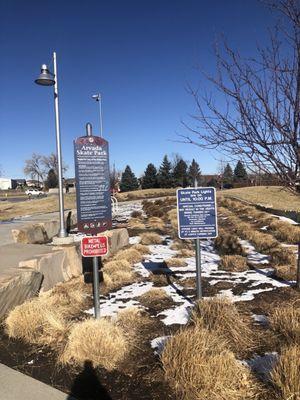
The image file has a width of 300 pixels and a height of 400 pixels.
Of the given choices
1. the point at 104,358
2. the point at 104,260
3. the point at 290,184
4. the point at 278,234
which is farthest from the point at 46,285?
the point at 278,234

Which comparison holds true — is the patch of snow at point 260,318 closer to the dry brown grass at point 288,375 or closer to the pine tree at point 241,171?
the dry brown grass at point 288,375

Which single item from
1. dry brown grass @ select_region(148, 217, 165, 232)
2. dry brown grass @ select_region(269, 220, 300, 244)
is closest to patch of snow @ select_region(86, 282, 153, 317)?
dry brown grass @ select_region(269, 220, 300, 244)

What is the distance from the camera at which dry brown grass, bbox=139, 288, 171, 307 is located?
6.37m

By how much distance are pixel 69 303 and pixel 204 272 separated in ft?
9.88

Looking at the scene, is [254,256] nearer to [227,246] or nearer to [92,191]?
[227,246]

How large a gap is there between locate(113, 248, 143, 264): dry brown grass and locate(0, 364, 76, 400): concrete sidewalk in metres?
5.62

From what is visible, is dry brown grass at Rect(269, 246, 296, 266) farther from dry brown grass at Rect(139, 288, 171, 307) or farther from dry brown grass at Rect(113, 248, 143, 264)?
dry brown grass at Rect(139, 288, 171, 307)

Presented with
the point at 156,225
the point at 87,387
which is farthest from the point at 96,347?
the point at 156,225

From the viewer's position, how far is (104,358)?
4.22 meters

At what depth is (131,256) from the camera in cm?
993

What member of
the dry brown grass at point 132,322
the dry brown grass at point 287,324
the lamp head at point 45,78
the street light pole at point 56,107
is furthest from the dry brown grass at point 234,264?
the lamp head at point 45,78

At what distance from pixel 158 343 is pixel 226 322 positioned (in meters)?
0.77

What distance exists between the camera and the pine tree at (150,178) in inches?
3196

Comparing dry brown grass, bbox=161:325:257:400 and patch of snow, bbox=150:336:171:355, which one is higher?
dry brown grass, bbox=161:325:257:400
